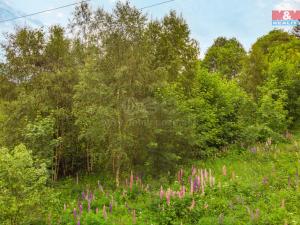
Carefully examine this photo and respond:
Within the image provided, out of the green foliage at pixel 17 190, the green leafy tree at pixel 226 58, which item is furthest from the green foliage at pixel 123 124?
the green leafy tree at pixel 226 58

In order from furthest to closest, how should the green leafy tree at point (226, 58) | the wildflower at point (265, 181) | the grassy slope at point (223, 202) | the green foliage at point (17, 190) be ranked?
the green leafy tree at point (226, 58) → the wildflower at point (265, 181) → the grassy slope at point (223, 202) → the green foliage at point (17, 190)

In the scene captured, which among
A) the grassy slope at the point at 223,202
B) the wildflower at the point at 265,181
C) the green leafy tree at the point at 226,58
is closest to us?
the grassy slope at the point at 223,202

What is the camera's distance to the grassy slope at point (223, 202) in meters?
8.19

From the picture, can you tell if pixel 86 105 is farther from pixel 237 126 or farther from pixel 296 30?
pixel 296 30

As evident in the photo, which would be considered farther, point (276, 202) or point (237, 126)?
point (237, 126)

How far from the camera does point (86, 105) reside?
488 inches

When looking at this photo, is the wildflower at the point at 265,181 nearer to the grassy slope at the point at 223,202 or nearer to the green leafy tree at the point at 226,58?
the grassy slope at the point at 223,202

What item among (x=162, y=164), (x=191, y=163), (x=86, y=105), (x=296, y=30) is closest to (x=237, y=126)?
(x=191, y=163)

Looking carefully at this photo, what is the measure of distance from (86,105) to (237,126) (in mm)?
8820

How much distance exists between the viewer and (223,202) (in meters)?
9.09

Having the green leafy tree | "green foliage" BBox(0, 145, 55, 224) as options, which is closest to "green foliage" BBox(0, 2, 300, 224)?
"green foliage" BBox(0, 145, 55, 224)

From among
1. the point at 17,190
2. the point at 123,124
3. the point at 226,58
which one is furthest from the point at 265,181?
the point at 226,58

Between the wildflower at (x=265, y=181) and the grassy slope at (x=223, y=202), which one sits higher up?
the wildflower at (x=265, y=181)

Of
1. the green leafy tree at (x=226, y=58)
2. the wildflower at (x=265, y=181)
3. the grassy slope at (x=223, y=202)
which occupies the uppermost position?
the green leafy tree at (x=226, y=58)
